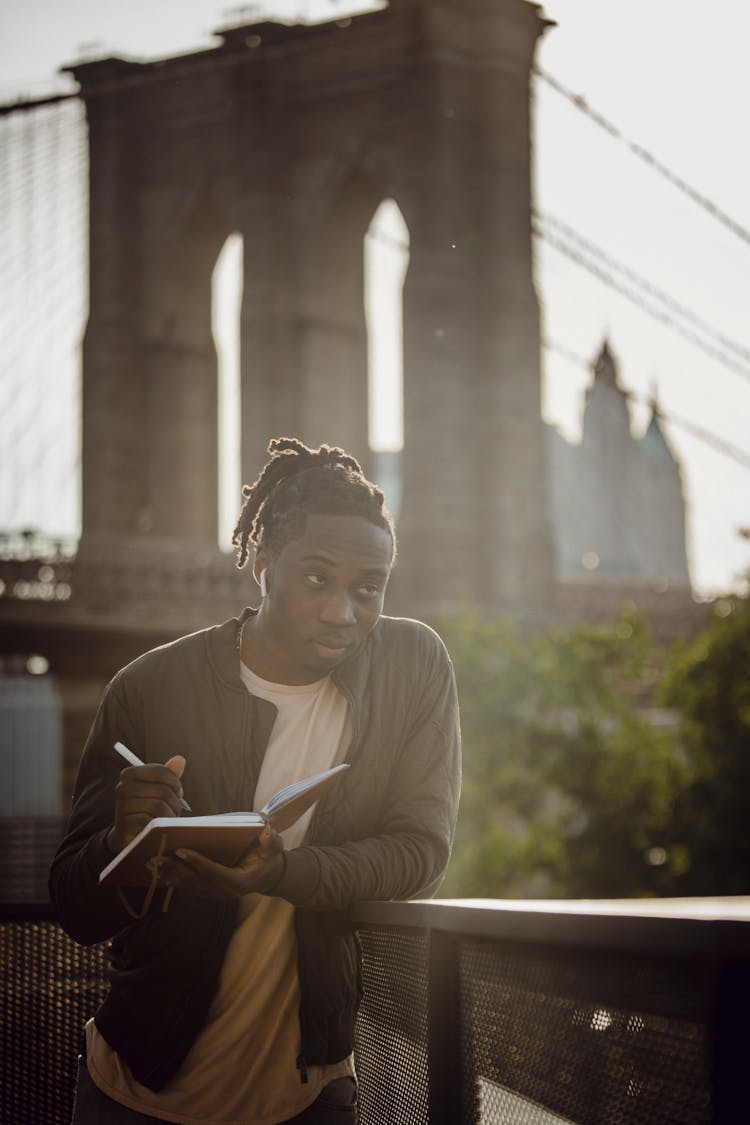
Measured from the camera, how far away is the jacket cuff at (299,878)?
9.69ft

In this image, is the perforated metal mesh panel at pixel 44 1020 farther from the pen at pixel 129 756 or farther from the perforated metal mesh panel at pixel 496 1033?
the pen at pixel 129 756

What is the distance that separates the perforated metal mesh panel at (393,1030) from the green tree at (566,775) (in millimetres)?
24712

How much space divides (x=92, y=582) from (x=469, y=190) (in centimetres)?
1365

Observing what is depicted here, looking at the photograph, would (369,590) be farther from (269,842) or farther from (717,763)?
(717,763)

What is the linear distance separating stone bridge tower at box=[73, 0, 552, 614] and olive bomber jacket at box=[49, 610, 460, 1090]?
37167 millimetres

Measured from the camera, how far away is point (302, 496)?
3299mm

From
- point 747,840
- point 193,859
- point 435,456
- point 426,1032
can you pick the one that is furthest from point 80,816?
point 435,456

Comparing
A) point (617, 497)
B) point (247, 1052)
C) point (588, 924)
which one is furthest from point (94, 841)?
point (617, 497)

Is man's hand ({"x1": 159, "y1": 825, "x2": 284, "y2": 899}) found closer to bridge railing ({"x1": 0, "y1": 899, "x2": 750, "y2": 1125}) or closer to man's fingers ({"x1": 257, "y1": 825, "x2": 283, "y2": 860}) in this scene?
man's fingers ({"x1": 257, "y1": 825, "x2": 283, "y2": 860})

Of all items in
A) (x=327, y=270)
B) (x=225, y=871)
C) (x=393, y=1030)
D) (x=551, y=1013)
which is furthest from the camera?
(x=327, y=270)

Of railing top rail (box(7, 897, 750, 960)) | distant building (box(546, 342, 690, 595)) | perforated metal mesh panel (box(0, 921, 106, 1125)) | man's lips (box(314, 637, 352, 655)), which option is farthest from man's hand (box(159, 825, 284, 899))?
distant building (box(546, 342, 690, 595))

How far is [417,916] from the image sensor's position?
9.63 feet

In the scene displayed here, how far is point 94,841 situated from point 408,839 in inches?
20.6

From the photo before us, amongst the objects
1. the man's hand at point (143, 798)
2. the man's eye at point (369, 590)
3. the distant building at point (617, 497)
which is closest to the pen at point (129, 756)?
the man's hand at point (143, 798)
